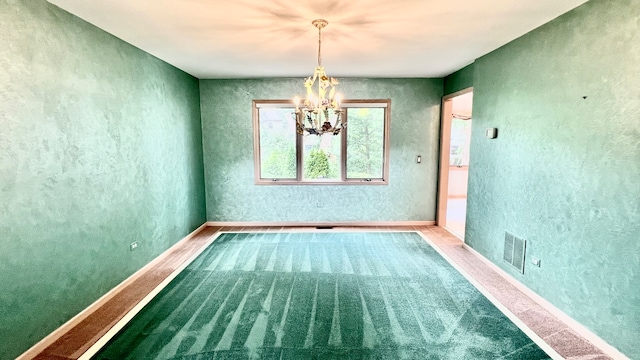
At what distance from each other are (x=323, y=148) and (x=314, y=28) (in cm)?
281

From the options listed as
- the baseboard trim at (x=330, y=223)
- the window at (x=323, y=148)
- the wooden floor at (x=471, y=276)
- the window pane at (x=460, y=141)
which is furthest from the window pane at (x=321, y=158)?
the window pane at (x=460, y=141)

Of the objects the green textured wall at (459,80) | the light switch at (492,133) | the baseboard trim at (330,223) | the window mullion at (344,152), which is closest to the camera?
the light switch at (492,133)

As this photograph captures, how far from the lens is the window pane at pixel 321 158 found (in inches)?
218

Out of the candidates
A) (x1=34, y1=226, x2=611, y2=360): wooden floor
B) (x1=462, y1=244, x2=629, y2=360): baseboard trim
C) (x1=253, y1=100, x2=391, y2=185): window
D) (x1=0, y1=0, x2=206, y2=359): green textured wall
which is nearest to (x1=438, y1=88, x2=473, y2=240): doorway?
(x1=253, y1=100, x2=391, y2=185): window

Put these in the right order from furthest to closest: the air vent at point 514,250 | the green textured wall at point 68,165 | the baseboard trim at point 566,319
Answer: the air vent at point 514,250 → the baseboard trim at point 566,319 → the green textured wall at point 68,165

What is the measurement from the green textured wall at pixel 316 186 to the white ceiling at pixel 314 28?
105cm

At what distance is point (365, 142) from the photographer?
556 cm

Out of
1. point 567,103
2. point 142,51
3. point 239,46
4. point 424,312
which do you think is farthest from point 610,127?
point 142,51

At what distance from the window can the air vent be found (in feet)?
8.02

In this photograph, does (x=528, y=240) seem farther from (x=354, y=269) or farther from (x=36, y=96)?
(x=36, y=96)

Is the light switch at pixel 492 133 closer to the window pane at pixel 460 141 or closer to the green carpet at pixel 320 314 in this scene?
the green carpet at pixel 320 314

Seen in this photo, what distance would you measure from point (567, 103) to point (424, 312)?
2.23 metres

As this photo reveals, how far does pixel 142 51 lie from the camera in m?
3.64

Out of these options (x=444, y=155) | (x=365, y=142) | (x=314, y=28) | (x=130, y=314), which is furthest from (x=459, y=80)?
(x=130, y=314)
